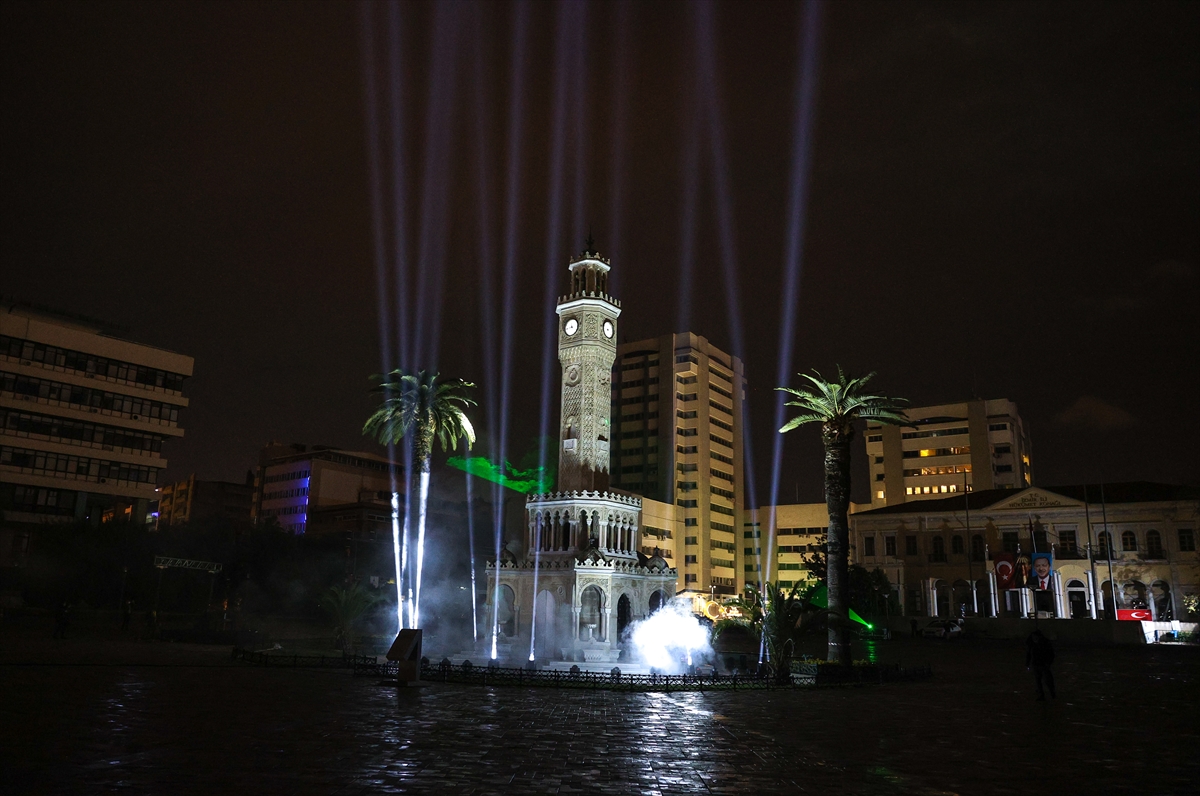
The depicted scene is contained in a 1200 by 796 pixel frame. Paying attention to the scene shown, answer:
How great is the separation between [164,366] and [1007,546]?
81.1 meters

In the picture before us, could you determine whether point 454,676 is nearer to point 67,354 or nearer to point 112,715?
point 112,715

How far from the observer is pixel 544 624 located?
49.1 meters

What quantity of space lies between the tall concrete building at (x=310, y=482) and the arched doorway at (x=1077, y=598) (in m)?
95.7

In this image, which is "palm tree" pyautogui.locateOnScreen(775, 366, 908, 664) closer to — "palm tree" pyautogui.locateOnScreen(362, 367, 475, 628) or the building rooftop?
"palm tree" pyautogui.locateOnScreen(362, 367, 475, 628)

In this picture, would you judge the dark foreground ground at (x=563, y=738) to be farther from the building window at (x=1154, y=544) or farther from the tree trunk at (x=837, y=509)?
the building window at (x=1154, y=544)

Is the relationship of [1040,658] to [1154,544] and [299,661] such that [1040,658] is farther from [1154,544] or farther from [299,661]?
[1154,544]

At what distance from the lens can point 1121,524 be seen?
74.7 m

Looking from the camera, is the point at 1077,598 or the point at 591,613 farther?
the point at 1077,598

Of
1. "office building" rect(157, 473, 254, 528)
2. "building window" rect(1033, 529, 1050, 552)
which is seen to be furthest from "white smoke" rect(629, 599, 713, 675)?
"office building" rect(157, 473, 254, 528)

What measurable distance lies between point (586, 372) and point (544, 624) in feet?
53.3

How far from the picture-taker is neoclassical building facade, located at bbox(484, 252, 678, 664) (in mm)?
48469

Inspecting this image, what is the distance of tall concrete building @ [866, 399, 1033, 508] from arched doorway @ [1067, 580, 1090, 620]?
48.8m

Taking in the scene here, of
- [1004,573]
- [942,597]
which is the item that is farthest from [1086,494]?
[1004,573]

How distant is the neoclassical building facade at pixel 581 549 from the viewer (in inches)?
1908
